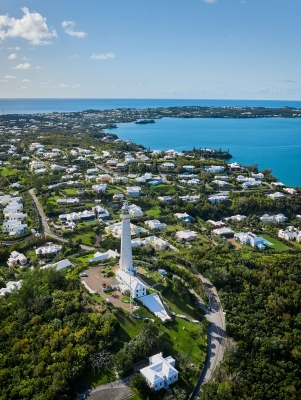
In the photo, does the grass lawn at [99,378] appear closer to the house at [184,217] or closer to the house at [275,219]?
the house at [184,217]

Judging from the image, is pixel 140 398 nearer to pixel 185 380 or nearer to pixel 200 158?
pixel 185 380

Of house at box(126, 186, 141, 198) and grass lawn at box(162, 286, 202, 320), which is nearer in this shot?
grass lawn at box(162, 286, 202, 320)

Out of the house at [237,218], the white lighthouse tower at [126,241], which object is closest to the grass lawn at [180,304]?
the white lighthouse tower at [126,241]

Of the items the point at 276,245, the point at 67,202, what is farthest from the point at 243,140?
the point at 67,202

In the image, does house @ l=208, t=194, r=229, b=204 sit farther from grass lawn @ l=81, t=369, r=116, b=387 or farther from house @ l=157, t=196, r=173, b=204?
grass lawn @ l=81, t=369, r=116, b=387

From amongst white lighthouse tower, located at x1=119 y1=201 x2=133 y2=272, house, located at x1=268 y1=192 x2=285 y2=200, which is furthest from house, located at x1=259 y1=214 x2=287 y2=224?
white lighthouse tower, located at x1=119 y1=201 x2=133 y2=272
